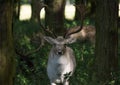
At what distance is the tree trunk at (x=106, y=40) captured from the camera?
1090 cm

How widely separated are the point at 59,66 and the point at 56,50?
546 mm

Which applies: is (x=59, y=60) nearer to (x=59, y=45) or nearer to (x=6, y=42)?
(x=59, y=45)

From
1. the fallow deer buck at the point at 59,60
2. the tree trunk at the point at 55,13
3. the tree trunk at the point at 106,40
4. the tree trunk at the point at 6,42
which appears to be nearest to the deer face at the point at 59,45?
the fallow deer buck at the point at 59,60

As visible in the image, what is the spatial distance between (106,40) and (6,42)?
3931 mm

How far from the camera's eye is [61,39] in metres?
11.9

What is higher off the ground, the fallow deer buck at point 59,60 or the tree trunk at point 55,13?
the tree trunk at point 55,13

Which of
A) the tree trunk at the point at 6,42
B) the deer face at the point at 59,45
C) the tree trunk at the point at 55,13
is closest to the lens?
the tree trunk at the point at 6,42

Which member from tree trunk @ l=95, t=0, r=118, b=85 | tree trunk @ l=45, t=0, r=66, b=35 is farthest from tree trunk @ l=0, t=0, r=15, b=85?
tree trunk @ l=45, t=0, r=66, b=35

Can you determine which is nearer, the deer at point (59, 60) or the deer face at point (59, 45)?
the deer face at point (59, 45)

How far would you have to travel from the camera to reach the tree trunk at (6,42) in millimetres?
7469

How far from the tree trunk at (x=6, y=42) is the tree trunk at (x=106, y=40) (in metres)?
3.33

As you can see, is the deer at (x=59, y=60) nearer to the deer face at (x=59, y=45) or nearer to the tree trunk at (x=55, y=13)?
the deer face at (x=59, y=45)

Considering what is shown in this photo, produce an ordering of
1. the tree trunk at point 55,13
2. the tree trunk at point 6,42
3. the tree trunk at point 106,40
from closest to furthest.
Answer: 1. the tree trunk at point 6,42
2. the tree trunk at point 106,40
3. the tree trunk at point 55,13

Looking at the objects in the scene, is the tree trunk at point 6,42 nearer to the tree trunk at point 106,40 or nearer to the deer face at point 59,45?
the tree trunk at point 106,40
